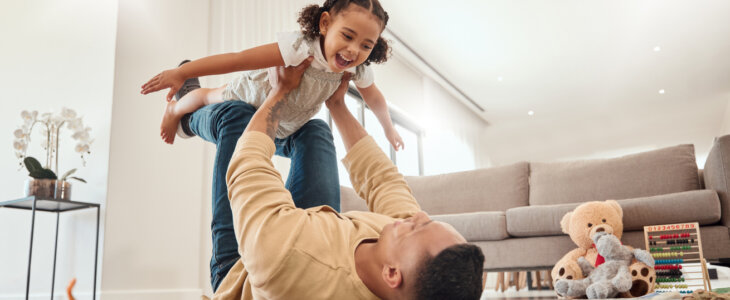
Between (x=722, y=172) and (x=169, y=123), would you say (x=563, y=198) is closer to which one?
(x=722, y=172)

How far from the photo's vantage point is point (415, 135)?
7305mm

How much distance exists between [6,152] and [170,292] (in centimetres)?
128

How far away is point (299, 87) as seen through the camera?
1399 millimetres

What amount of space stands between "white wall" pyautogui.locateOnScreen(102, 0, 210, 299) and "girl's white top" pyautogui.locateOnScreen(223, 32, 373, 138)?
1.33 meters

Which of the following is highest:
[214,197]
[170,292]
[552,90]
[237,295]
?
[552,90]

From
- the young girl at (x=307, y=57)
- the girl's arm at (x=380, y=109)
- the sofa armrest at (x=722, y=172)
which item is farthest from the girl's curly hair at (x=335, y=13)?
the sofa armrest at (x=722, y=172)

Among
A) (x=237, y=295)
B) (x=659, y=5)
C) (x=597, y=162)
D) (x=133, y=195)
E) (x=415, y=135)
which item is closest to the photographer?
(x=237, y=295)

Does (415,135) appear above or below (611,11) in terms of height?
below

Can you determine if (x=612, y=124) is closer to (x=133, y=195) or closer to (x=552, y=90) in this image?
(x=552, y=90)

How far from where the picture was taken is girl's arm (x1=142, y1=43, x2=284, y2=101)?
1.32 meters

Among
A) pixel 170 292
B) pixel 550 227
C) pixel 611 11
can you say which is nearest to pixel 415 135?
pixel 611 11

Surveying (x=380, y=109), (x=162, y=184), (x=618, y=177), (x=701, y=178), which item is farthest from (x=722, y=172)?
(x=162, y=184)

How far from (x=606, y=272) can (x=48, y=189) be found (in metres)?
2.60

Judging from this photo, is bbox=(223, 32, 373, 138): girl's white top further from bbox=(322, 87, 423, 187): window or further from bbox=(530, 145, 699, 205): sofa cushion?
bbox=(322, 87, 423, 187): window
